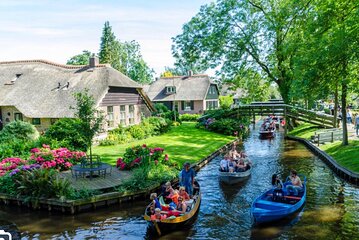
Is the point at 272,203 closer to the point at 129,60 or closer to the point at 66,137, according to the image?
the point at 66,137

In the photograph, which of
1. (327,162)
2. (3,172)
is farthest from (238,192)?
(3,172)

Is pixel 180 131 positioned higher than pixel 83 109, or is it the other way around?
pixel 83 109

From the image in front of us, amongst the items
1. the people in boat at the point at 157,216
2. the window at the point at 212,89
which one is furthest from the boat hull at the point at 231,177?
the window at the point at 212,89

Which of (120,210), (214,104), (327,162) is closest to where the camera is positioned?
(120,210)

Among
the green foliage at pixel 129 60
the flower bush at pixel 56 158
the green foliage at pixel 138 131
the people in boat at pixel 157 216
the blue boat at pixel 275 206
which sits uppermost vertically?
the green foliage at pixel 129 60

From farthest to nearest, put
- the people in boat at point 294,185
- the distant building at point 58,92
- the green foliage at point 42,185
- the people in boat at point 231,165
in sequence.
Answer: the distant building at point 58,92, the people in boat at point 231,165, the people in boat at point 294,185, the green foliage at point 42,185

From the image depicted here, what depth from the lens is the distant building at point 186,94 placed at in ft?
191

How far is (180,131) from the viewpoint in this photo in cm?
3894

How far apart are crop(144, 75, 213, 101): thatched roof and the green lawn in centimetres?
1825

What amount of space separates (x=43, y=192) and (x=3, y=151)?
8127 mm

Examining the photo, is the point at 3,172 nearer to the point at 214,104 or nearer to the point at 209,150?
the point at 209,150

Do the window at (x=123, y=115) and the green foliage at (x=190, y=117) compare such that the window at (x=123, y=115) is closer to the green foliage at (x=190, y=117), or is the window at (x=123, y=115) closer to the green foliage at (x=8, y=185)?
the green foliage at (x=8, y=185)

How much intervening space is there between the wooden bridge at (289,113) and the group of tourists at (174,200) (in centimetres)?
2591

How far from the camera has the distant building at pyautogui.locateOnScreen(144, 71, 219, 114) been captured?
58281mm
